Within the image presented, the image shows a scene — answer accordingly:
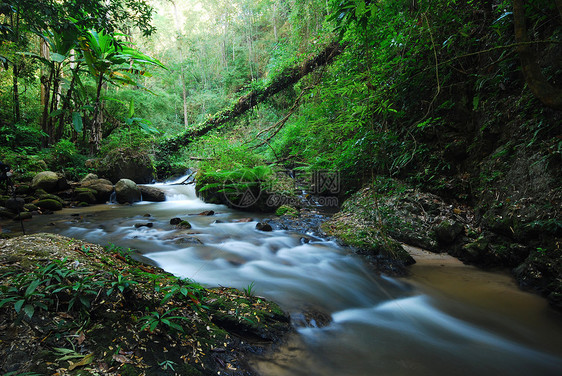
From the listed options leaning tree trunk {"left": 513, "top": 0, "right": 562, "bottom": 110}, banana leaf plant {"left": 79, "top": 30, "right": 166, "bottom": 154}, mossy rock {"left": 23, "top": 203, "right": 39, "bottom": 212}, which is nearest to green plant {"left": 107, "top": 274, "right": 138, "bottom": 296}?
leaning tree trunk {"left": 513, "top": 0, "right": 562, "bottom": 110}

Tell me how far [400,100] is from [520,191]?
3033 mm

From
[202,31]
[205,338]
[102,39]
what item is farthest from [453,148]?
[202,31]

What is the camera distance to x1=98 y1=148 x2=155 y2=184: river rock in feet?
31.9

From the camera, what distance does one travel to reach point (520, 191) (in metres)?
3.44

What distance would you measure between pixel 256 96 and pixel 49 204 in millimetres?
7124

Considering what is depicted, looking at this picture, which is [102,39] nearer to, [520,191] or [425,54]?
[425,54]

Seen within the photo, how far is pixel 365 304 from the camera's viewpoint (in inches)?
117

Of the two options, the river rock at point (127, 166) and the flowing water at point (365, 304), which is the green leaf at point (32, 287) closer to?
the flowing water at point (365, 304)

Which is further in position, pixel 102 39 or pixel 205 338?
pixel 102 39

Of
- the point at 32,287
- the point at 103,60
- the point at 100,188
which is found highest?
the point at 103,60

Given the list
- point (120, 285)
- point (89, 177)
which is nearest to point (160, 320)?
point (120, 285)

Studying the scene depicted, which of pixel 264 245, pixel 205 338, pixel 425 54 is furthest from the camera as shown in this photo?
pixel 425 54

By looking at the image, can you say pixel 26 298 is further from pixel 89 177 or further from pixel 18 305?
pixel 89 177

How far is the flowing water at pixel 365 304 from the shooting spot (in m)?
1.99
